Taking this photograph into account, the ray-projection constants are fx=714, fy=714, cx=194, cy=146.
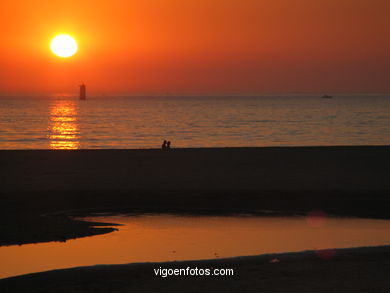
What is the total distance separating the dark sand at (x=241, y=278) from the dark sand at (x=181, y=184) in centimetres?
403

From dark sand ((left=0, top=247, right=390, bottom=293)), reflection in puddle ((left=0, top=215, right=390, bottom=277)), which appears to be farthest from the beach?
reflection in puddle ((left=0, top=215, right=390, bottom=277))

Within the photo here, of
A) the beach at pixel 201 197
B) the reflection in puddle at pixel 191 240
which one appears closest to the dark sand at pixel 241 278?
the beach at pixel 201 197

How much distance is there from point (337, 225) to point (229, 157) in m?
17.7

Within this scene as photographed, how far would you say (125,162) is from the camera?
33031 millimetres

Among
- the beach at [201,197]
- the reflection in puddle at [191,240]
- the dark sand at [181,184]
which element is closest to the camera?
the beach at [201,197]

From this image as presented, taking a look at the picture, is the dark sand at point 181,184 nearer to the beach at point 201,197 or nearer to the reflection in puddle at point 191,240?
the beach at point 201,197

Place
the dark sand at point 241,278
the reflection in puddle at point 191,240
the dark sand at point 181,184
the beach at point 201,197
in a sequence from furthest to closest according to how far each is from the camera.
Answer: the dark sand at point 181,184
the reflection in puddle at point 191,240
the beach at point 201,197
the dark sand at point 241,278

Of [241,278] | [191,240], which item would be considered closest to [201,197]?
[191,240]

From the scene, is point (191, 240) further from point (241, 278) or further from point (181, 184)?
point (181, 184)

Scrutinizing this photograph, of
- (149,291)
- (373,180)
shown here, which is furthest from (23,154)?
(149,291)

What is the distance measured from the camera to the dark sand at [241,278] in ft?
35.2

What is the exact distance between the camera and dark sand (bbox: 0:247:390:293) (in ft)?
35.2

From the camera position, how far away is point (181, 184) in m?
25.5

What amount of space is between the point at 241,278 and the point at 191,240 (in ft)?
13.5
